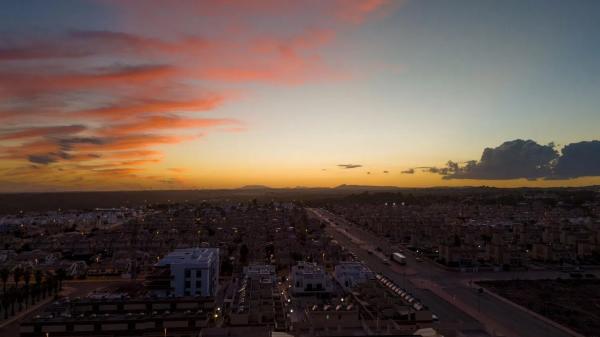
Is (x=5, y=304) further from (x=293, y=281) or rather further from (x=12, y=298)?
(x=293, y=281)

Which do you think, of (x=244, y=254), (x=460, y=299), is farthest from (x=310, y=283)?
(x=244, y=254)

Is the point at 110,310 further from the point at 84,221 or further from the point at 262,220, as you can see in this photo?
the point at 84,221

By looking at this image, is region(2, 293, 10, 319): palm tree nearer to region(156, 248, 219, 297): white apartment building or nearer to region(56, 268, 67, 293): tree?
region(56, 268, 67, 293): tree

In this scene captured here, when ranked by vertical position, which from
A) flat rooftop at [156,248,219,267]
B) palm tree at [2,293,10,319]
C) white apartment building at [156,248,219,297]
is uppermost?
flat rooftop at [156,248,219,267]

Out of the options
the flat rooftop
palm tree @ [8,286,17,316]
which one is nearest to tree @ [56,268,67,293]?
palm tree @ [8,286,17,316]

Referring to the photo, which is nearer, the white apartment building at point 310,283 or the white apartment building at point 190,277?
the white apartment building at point 190,277

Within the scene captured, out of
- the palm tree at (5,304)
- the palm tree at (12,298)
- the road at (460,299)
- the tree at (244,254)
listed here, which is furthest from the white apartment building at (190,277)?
the tree at (244,254)

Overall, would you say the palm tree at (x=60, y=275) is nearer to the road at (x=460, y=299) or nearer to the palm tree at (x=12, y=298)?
the palm tree at (x=12, y=298)

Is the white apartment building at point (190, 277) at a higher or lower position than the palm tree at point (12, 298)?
higher

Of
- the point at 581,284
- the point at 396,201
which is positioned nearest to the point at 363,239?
the point at 581,284
